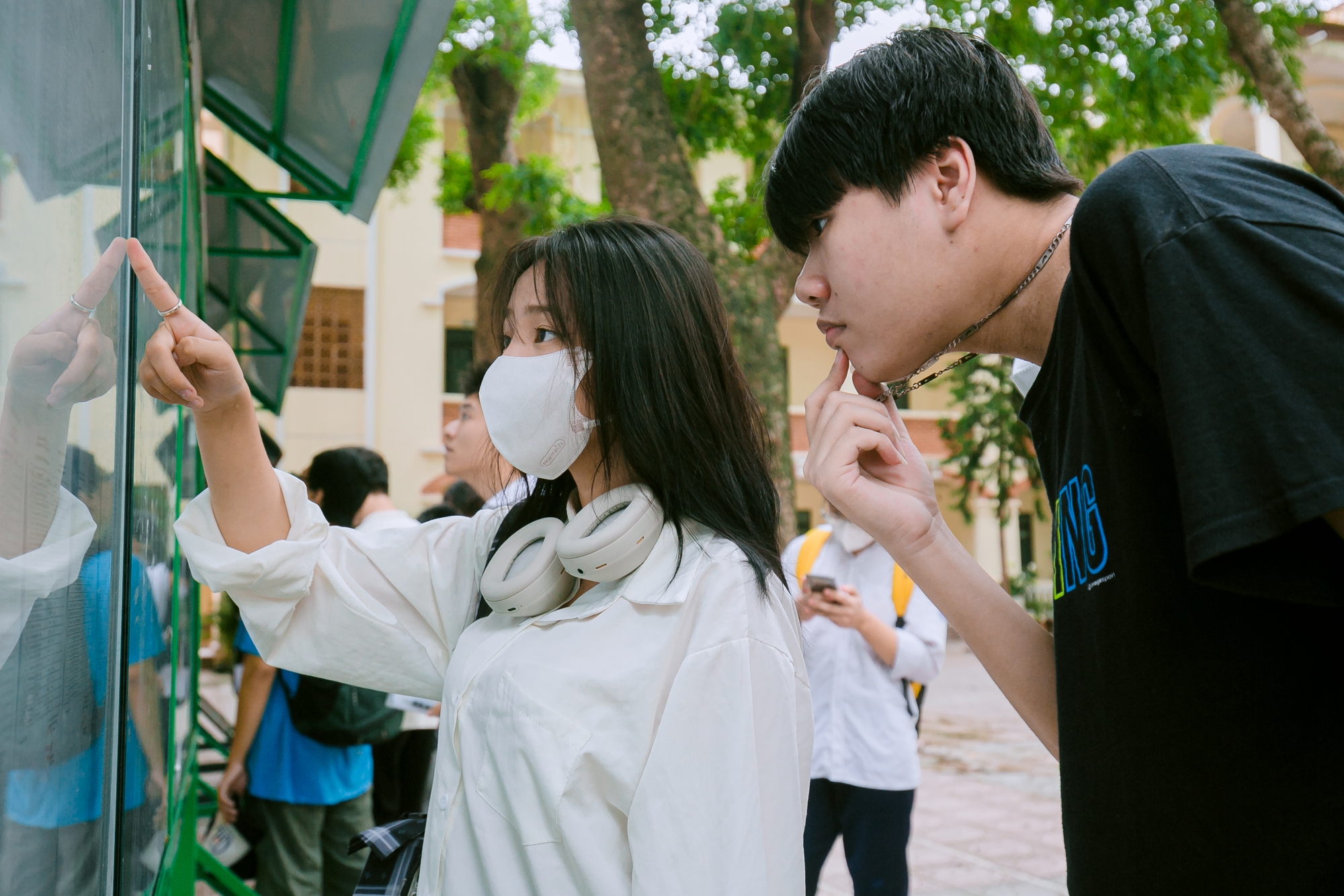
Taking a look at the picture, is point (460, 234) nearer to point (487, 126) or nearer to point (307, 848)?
point (487, 126)

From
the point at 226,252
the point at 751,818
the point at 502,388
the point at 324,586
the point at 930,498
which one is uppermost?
the point at 226,252

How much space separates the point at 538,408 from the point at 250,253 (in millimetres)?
3480

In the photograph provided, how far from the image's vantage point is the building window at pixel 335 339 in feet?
63.0

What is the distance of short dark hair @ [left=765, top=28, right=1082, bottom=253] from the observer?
1310 millimetres

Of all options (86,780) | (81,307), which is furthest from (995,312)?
(86,780)

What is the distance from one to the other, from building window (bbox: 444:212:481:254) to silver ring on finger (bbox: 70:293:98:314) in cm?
1930

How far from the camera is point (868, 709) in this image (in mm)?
3816

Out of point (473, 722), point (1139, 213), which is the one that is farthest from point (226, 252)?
point (1139, 213)

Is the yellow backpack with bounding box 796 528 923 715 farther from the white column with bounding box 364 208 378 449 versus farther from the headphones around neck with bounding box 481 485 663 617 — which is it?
the white column with bounding box 364 208 378 449

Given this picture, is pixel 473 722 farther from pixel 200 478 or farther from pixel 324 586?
pixel 200 478

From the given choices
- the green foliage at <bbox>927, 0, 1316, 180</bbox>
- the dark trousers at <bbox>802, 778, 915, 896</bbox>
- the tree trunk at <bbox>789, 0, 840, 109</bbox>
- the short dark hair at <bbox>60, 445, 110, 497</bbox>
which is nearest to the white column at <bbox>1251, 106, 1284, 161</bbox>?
the green foliage at <bbox>927, 0, 1316, 180</bbox>

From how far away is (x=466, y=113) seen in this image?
28.5 feet

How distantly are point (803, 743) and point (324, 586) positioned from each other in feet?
2.56

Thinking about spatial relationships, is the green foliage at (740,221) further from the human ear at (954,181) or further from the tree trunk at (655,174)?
the human ear at (954,181)
